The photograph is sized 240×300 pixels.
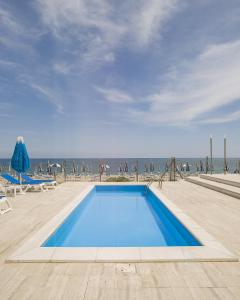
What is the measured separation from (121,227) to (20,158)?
5.49 m

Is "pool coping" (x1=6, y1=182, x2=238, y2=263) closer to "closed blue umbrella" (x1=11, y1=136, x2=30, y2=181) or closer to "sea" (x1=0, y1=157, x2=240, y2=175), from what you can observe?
"closed blue umbrella" (x1=11, y1=136, x2=30, y2=181)

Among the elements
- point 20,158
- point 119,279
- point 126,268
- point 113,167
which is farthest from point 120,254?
point 113,167

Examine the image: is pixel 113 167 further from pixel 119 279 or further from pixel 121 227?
pixel 119 279

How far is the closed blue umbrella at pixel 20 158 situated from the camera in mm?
9570

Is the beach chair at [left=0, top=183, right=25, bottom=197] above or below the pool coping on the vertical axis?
above

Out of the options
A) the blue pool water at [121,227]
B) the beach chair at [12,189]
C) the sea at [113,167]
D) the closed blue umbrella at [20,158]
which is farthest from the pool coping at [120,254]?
the sea at [113,167]

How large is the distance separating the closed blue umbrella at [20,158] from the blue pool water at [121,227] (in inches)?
122

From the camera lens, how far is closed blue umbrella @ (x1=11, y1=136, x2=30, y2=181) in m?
9.57

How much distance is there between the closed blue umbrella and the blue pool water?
3.10 meters

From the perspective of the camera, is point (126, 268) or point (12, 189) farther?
point (12, 189)

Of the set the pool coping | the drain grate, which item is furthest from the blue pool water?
the drain grate

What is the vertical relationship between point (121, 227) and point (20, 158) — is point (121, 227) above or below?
below

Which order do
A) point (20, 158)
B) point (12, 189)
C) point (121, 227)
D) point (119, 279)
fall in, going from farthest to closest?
point (20, 158), point (12, 189), point (121, 227), point (119, 279)

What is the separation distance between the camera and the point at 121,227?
6516mm
